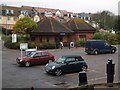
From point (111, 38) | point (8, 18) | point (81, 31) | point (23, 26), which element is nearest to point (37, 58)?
point (23, 26)

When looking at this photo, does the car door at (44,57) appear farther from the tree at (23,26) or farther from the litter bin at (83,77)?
the tree at (23,26)

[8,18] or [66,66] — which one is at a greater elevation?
[8,18]

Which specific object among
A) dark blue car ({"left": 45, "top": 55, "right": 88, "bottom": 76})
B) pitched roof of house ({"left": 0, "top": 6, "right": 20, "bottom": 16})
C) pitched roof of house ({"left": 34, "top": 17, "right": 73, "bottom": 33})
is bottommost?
dark blue car ({"left": 45, "top": 55, "right": 88, "bottom": 76})

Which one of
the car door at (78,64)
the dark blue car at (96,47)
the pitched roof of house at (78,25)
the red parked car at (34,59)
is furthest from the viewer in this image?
the pitched roof of house at (78,25)

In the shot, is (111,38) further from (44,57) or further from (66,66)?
(66,66)

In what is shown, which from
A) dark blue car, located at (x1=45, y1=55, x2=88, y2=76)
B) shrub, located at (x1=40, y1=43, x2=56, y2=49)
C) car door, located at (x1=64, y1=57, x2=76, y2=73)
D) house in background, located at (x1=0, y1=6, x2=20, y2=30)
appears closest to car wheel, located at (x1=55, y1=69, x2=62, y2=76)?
dark blue car, located at (x1=45, y1=55, x2=88, y2=76)

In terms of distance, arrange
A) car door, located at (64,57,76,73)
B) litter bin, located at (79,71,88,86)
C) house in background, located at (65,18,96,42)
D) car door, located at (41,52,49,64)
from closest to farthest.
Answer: litter bin, located at (79,71,88,86)
car door, located at (64,57,76,73)
car door, located at (41,52,49,64)
house in background, located at (65,18,96,42)

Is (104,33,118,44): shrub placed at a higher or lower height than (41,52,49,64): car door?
higher

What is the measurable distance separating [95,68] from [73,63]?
2.77 meters

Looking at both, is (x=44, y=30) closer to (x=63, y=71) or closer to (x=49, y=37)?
(x=49, y=37)

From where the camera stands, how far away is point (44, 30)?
4875cm

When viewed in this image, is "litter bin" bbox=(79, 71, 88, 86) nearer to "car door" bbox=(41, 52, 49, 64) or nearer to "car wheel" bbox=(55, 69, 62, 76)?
"car wheel" bbox=(55, 69, 62, 76)

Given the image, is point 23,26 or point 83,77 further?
point 23,26

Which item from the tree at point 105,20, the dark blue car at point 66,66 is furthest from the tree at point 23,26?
the tree at point 105,20
